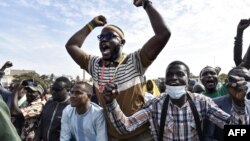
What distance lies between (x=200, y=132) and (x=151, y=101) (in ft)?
1.86

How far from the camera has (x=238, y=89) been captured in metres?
2.88

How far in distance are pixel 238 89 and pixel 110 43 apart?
139 centimetres

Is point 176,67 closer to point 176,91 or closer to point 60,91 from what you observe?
point 176,91

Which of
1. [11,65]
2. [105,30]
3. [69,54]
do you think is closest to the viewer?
[105,30]

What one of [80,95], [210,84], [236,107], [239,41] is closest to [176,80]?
[236,107]

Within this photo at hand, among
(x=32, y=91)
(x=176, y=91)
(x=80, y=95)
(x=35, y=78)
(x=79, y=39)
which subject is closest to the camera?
(x=176, y=91)

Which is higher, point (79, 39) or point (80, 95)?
point (79, 39)

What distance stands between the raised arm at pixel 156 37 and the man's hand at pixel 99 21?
0.74 m

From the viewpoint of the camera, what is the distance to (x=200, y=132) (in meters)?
3.24

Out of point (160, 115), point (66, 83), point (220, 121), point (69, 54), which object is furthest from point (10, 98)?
point (220, 121)

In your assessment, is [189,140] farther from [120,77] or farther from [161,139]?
[120,77]

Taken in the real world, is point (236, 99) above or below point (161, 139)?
above

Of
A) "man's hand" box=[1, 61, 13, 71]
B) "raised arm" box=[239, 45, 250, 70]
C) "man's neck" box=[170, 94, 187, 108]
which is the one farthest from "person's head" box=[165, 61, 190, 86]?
"man's hand" box=[1, 61, 13, 71]

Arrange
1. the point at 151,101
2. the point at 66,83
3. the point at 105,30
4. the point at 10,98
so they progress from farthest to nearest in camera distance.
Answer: the point at 10,98 → the point at 66,83 → the point at 105,30 → the point at 151,101
